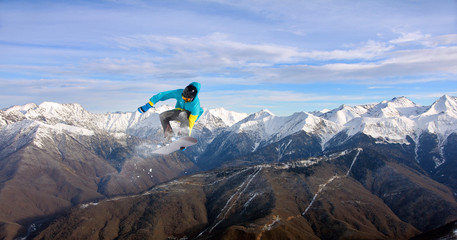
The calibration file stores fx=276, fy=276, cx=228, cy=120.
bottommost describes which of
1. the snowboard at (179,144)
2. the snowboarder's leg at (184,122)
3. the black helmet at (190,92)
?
the snowboard at (179,144)

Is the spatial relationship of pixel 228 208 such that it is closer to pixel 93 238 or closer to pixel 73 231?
pixel 93 238

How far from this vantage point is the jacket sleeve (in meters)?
27.7

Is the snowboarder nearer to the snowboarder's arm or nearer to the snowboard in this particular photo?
the snowboarder's arm

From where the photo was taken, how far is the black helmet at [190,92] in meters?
25.7

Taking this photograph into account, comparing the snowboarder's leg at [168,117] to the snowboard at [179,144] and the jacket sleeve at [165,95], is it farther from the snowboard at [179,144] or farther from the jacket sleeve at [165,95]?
the snowboard at [179,144]

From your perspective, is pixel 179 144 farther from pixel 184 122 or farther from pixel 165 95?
pixel 165 95

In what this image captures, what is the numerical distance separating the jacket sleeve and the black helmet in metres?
1.57

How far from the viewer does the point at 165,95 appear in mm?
28422

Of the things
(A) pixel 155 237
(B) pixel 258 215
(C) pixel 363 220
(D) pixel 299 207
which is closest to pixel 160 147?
(B) pixel 258 215

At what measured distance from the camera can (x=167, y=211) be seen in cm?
19838

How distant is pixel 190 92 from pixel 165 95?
3.82m

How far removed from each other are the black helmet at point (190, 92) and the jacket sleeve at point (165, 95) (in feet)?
5.15

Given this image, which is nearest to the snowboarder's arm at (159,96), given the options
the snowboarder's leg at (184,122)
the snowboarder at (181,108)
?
the snowboarder at (181,108)

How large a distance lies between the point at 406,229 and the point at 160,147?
200m
